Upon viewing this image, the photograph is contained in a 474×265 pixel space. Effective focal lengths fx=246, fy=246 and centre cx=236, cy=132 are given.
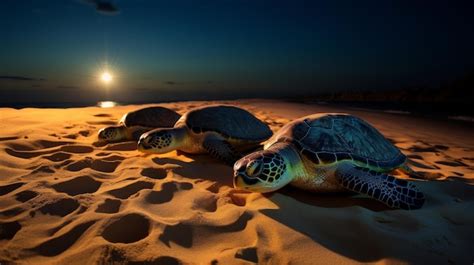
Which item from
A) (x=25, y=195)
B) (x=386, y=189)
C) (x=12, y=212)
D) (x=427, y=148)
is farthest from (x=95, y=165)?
(x=427, y=148)

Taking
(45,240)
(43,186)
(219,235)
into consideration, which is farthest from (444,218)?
(43,186)

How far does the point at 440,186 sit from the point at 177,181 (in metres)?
2.75

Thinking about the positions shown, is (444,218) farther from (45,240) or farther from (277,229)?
(45,240)

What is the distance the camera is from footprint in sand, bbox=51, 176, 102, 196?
232cm

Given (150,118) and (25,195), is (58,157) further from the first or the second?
(150,118)

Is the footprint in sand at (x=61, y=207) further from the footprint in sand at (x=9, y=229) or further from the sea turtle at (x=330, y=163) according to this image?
the sea turtle at (x=330, y=163)

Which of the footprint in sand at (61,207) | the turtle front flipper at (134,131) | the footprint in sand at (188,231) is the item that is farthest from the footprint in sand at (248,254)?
the turtle front flipper at (134,131)

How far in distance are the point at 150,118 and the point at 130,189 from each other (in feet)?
10.3

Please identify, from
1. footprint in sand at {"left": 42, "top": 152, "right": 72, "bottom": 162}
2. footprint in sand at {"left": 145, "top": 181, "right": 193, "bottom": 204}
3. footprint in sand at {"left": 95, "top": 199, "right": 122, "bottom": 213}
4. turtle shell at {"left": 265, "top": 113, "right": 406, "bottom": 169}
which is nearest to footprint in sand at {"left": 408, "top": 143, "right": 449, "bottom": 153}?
turtle shell at {"left": 265, "top": 113, "right": 406, "bottom": 169}

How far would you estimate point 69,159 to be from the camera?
314 centimetres

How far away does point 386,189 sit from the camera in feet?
6.91

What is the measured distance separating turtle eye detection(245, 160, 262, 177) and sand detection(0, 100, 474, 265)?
0.91ft

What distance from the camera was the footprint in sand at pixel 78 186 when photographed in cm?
232

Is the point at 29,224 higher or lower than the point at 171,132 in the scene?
lower
